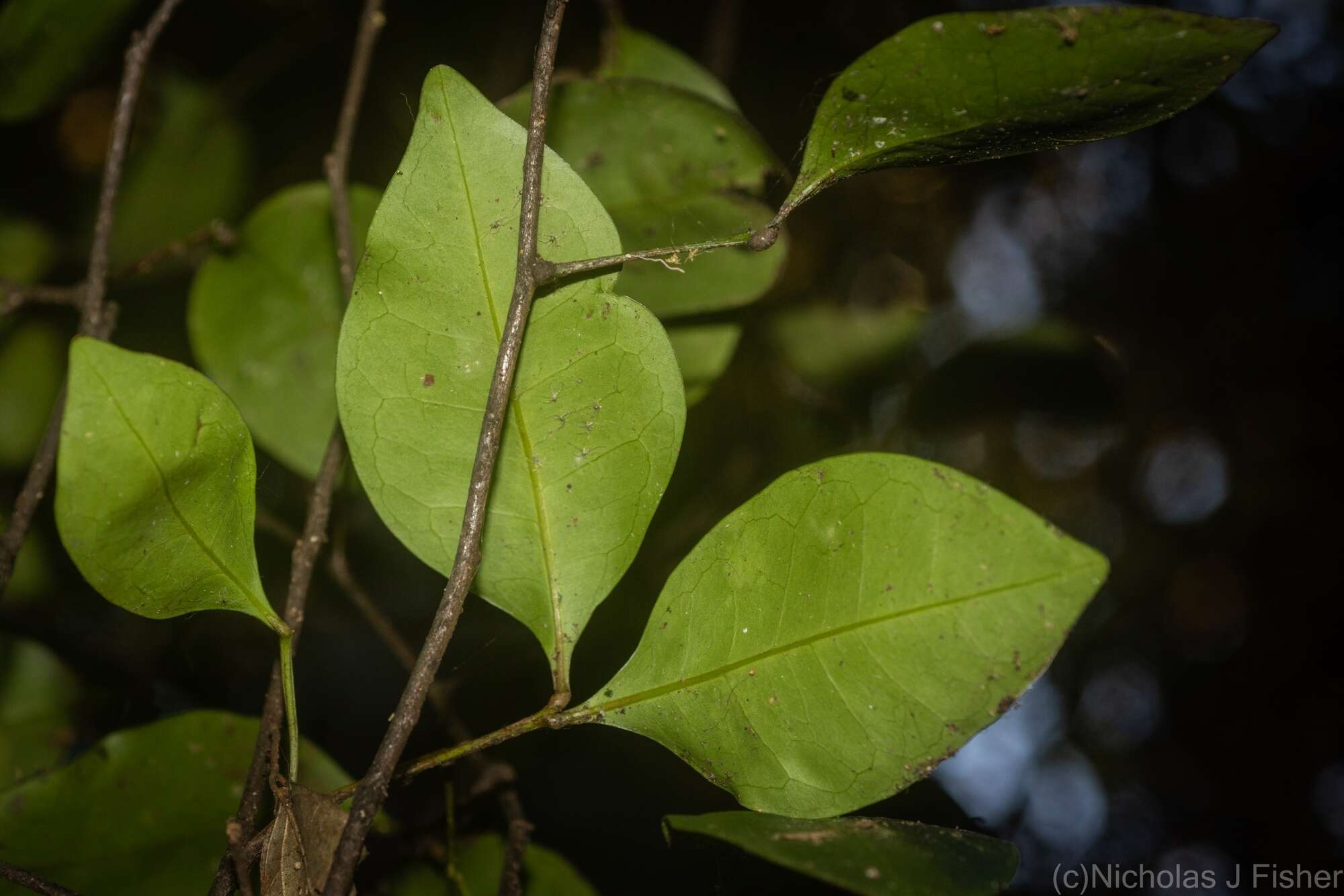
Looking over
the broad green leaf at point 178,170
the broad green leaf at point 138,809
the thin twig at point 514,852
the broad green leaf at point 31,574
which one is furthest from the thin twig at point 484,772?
the broad green leaf at point 178,170

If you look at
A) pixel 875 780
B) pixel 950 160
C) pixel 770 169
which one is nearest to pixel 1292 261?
pixel 770 169

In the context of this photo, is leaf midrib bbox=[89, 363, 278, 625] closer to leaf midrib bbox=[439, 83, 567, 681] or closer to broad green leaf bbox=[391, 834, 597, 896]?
leaf midrib bbox=[439, 83, 567, 681]

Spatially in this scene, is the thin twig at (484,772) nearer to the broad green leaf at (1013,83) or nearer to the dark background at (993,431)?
the dark background at (993,431)

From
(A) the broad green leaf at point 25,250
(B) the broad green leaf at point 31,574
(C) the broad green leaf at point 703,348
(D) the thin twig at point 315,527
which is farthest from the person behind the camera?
(A) the broad green leaf at point 25,250

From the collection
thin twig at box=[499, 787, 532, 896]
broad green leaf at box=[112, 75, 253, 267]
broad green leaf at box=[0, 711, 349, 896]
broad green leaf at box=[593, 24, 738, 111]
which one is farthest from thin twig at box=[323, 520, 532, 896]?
broad green leaf at box=[593, 24, 738, 111]

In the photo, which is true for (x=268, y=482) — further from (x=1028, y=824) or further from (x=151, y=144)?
(x=1028, y=824)
